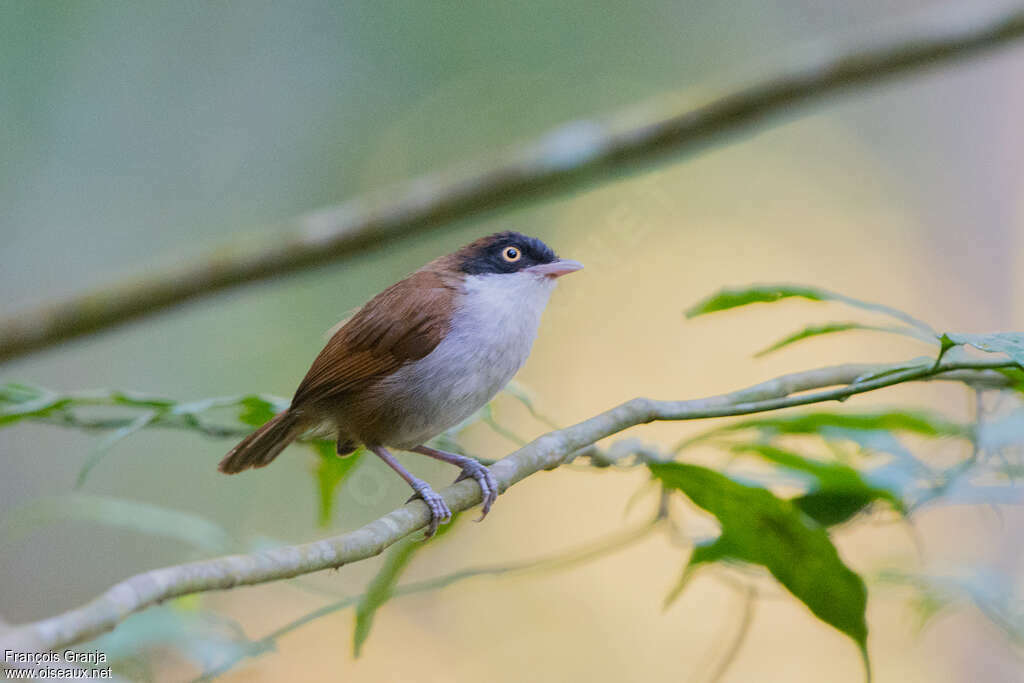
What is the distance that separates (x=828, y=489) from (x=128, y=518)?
68.3 inches

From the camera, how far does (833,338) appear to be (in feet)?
24.2

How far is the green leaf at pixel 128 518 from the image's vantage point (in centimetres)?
251

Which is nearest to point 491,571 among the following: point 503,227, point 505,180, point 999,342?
point 999,342

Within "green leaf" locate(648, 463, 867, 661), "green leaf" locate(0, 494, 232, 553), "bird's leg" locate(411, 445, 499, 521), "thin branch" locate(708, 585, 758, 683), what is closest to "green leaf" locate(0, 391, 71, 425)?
"green leaf" locate(0, 494, 232, 553)

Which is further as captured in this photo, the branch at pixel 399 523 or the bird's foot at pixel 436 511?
the bird's foot at pixel 436 511

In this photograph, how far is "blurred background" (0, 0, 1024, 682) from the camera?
5.95m

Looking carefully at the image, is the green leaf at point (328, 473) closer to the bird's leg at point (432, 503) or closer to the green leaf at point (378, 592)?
the bird's leg at point (432, 503)

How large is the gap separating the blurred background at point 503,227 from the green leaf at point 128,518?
205 centimetres

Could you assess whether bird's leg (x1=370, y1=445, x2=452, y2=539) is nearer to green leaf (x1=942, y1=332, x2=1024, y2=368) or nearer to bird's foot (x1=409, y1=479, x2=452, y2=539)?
bird's foot (x1=409, y1=479, x2=452, y2=539)

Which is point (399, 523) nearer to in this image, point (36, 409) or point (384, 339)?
point (36, 409)

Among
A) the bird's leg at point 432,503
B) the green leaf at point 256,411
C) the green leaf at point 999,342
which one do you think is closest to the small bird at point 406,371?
the bird's leg at point 432,503

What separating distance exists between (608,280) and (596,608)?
2188 mm

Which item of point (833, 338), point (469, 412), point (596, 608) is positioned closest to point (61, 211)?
point (596, 608)

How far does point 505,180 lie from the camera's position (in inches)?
121
